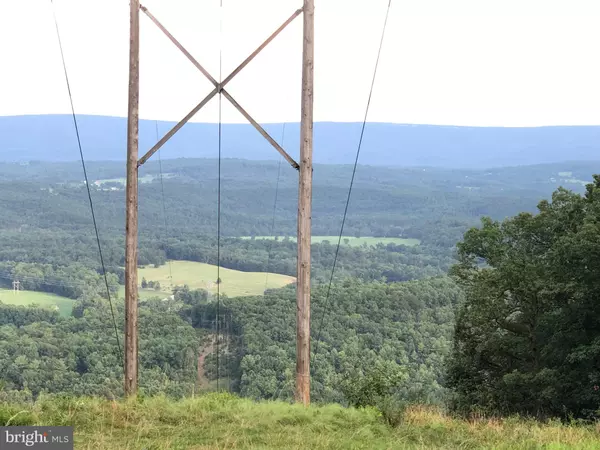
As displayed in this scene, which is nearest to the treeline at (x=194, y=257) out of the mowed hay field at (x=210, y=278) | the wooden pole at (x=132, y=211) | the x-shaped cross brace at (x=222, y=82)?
the mowed hay field at (x=210, y=278)

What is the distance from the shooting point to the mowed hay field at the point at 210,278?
5956cm

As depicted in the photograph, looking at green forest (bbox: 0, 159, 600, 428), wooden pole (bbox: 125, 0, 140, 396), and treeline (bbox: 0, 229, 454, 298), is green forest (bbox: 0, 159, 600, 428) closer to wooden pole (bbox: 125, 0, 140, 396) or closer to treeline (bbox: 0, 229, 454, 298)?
treeline (bbox: 0, 229, 454, 298)

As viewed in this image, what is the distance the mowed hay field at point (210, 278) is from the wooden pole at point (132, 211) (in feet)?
148

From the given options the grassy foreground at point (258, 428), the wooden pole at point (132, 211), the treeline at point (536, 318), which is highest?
the wooden pole at point (132, 211)

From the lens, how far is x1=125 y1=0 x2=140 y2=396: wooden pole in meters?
9.97

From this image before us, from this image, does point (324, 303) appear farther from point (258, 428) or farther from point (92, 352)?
point (258, 428)

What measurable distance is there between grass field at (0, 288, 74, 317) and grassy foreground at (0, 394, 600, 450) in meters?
53.5

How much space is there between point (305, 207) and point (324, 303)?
44.3 metres

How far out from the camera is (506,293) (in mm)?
23438

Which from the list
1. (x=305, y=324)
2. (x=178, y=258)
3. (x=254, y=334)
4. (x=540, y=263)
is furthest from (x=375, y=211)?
(x=305, y=324)

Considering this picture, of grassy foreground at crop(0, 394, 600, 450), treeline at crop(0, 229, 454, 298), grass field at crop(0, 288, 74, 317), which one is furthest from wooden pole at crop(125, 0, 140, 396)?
grass field at crop(0, 288, 74, 317)

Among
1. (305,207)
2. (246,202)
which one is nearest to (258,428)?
(305,207)

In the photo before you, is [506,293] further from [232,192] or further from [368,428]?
[232,192]

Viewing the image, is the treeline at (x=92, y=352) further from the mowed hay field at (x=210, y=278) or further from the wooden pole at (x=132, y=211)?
the wooden pole at (x=132, y=211)
